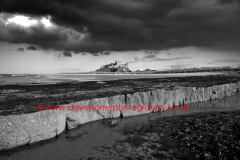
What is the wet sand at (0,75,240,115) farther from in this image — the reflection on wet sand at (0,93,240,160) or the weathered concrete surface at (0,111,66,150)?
the reflection on wet sand at (0,93,240,160)

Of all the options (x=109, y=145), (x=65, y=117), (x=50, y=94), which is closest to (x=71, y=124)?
(x=65, y=117)

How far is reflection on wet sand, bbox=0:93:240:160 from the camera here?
566 centimetres

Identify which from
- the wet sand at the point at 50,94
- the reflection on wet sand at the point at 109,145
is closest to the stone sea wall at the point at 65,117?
the reflection on wet sand at the point at 109,145

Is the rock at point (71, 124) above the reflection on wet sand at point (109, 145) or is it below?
above

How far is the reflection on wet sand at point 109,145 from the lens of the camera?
5.66 m

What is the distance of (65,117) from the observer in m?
7.86

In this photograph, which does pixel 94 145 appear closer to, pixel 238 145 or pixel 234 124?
pixel 238 145

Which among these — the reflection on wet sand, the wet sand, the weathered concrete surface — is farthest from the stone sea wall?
the wet sand

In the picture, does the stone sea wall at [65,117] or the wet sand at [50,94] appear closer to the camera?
the stone sea wall at [65,117]

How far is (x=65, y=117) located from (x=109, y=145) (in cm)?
298

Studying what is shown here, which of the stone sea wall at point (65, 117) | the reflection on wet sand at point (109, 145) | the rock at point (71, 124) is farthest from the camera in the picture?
the rock at point (71, 124)

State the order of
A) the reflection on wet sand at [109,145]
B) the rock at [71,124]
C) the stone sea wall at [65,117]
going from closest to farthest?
the reflection on wet sand at [109,145] < the stone sea wall at [65,117] < the rock at [71,124]

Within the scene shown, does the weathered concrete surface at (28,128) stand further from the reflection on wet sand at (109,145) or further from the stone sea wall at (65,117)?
the reflection on wet sand at (109,145)

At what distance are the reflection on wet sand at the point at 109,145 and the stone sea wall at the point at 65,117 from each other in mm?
445
